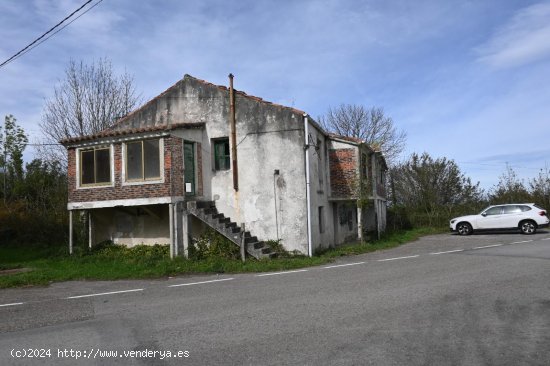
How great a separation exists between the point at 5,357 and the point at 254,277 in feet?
23.4

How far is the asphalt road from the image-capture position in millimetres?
5230

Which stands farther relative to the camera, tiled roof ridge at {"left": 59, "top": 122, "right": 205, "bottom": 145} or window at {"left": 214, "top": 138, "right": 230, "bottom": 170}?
window at {"left": 214, "top": 138, "right": 230, "bottom": 170}

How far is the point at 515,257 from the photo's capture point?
13.2 meters

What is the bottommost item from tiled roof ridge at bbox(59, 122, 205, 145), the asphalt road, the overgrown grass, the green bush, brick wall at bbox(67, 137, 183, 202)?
the asphalt road

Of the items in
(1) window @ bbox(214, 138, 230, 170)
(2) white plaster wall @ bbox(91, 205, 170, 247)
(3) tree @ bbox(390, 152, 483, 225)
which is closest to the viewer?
(1) window @ bbox(214, 138, 230, 170)

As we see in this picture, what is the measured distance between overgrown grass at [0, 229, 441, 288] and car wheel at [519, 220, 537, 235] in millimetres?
7323

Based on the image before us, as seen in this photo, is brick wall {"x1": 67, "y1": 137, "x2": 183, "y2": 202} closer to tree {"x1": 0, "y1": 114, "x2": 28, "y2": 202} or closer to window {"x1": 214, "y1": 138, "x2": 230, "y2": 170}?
window {"x1": 214, "y1": 138, "x2": 230, "y2": 170}

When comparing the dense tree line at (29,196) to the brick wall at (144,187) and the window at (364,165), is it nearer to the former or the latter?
the brick wall at (144,187)

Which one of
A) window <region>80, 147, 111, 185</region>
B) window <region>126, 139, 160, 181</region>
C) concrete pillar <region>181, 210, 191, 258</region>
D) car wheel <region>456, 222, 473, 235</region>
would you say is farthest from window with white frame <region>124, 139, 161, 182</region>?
car wheel <region>456, 222, 473, 235</region>

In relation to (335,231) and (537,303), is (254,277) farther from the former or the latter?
(335,231)

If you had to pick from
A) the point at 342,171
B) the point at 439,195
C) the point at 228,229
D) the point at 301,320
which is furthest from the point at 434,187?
the point at 301,320

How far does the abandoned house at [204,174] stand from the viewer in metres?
16.5

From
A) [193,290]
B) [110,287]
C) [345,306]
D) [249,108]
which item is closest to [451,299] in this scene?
[345,306]

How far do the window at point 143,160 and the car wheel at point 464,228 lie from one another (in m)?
16.8
